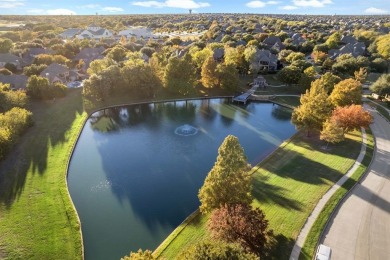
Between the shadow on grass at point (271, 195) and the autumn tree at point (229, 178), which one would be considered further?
the shadow on grass at point (271, 195)

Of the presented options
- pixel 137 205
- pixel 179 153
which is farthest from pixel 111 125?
pixel 137 205

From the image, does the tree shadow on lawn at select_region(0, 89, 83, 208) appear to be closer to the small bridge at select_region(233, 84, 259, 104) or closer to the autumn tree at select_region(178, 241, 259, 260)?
the autumn tree at select_region(178, 241, 259, 260)

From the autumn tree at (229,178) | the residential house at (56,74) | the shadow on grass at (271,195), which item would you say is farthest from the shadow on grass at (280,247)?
the residential house at (56,74)

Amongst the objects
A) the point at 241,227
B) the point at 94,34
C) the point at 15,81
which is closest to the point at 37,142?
the point at 15,81

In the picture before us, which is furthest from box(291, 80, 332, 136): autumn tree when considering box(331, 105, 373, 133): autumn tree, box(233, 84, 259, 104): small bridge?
box(233, 84, 259, 104): small bridge

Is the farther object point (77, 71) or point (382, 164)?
point (77, 71)

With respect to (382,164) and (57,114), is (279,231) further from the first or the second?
(57,114)

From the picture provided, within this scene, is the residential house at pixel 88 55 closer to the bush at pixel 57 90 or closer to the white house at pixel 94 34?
the bush at pixel 57 90
